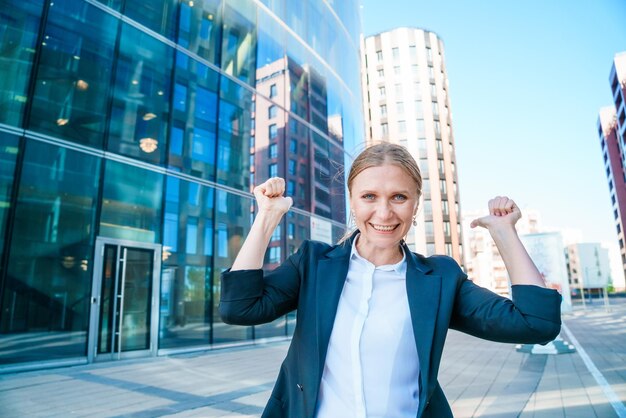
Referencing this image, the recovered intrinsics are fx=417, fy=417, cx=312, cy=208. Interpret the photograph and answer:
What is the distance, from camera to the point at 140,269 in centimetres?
923

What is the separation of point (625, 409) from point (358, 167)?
16.4 feet

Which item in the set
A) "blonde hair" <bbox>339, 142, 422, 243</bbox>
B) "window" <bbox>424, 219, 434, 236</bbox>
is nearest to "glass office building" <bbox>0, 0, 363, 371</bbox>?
"blonde hair" <bbox>339, 142, 422, 243</bbox>

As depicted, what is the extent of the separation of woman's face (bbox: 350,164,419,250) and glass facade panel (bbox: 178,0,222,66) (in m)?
11.2

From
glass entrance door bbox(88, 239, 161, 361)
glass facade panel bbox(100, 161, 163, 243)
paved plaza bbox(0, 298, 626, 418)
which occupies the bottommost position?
paved plaza bbox(0, 298, 626, 418)

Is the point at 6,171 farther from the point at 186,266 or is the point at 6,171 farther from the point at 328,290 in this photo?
the point at 328,290

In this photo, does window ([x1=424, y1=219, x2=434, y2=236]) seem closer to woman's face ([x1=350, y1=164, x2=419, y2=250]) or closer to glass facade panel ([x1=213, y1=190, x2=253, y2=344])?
glass facade panel ([x1=213, y1=190, x2=253, y2=344])

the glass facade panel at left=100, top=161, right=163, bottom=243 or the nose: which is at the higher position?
the glass facade panel at left=100, top=161, right=163, bottom=243

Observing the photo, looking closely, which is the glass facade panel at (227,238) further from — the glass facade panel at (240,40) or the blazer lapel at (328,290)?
the blazer lapel at (328,290)

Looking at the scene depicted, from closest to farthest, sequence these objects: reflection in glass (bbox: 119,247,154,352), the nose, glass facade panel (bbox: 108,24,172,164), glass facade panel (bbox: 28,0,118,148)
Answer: the nose
glass facade panel (bbox: 28,0,118,148)
reflection in glass (bbox: 119,247,154,352)
glass facade panel (bbox: 108,24,172,164)

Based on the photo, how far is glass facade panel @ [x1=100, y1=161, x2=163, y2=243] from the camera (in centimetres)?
883

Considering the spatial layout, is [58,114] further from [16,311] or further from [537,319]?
[537,319]

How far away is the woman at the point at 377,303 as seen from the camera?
48.2 inches

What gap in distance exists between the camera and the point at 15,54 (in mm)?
7766

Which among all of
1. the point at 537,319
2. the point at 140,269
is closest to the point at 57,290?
the point at 140,269
